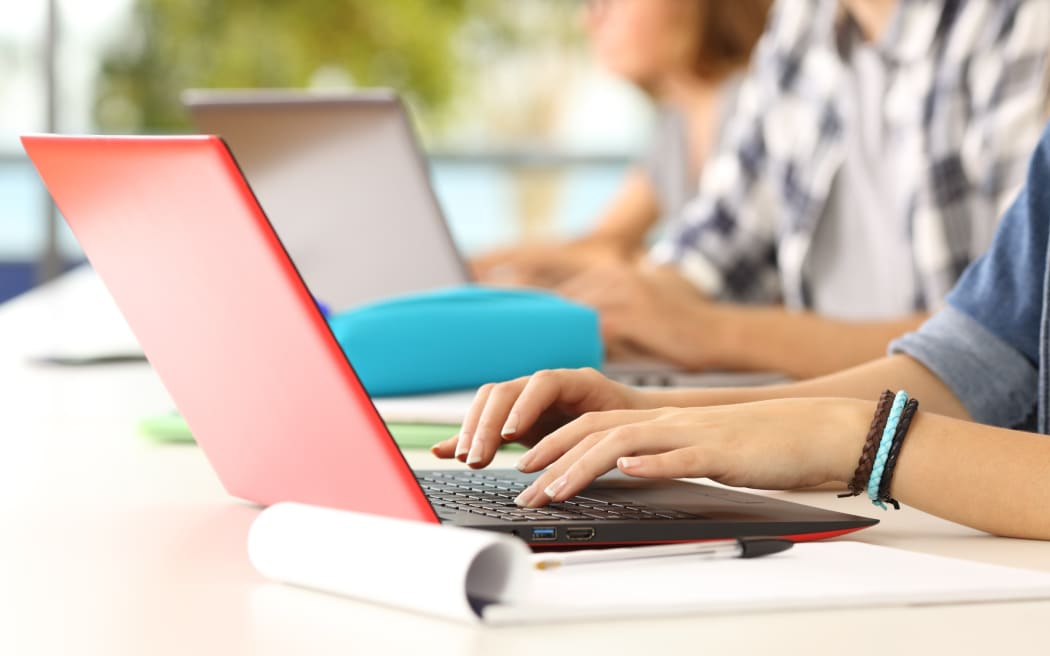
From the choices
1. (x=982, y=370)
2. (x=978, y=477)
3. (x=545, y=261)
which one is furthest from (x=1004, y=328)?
(x=545, y=261)

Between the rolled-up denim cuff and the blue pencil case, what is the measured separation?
333 millimetres

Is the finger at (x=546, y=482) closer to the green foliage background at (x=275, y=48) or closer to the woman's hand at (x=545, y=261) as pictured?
the woman's hand at (x=545, y=261)

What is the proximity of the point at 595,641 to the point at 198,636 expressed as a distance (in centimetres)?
16

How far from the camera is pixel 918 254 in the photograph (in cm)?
179

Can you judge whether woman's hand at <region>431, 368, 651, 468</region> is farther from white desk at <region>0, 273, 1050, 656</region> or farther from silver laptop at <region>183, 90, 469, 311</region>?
silver laptop at <region>183, 90, 469, 311</region>

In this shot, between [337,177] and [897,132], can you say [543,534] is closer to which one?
[337,177]

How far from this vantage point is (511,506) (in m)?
0.74

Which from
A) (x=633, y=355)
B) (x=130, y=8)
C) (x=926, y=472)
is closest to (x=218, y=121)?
(x=633, y=355)

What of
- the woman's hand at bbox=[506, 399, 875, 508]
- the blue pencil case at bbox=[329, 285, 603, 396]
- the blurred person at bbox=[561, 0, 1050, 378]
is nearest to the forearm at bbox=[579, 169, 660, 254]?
the blurred person at bbox=[561, 0, 1050, 378]

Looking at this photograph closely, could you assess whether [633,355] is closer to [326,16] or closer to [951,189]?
[951,189]

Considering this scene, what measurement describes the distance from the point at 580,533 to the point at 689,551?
5 centimetres

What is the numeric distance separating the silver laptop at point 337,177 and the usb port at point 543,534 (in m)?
0.85

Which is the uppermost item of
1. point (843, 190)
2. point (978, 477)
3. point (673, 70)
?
point (673, 70)

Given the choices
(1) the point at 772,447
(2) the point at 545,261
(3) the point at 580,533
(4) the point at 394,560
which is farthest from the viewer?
(2) the point at 545,261
